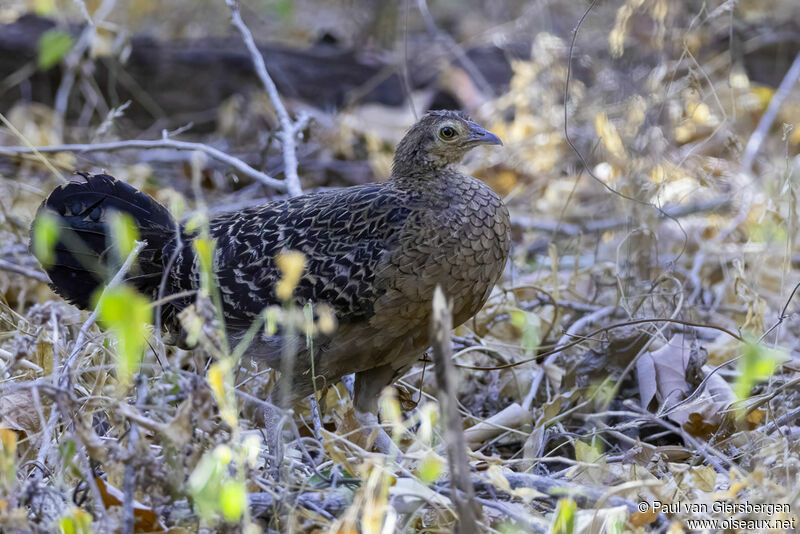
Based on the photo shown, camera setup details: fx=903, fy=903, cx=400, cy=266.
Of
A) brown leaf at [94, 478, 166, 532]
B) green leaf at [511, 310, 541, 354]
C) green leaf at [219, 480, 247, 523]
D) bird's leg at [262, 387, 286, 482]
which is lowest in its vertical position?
bird's leg at [262, 387, 286, 482]

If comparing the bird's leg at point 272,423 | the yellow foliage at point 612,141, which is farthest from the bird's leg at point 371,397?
the yellow foliage at point 612,141

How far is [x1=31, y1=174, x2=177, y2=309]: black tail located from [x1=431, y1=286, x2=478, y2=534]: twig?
7.02ft

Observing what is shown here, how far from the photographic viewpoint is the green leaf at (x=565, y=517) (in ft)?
7.68

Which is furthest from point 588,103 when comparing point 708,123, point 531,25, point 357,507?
point 357,507

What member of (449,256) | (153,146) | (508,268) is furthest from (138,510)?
(508,268)

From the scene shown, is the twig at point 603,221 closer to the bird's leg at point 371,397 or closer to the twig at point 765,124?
the twig at point 765,124

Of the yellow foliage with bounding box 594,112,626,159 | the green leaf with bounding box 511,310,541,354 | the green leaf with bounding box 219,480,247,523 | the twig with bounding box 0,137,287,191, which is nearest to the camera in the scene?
the green leaf with bounding box 219,480,247,523

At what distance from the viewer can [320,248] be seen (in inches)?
153

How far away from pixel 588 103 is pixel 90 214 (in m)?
4.78

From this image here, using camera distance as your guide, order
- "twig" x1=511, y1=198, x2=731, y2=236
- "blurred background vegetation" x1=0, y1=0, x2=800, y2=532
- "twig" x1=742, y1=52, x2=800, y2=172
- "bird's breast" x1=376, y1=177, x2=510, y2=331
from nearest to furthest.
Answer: "blurred background vegetation" x1=0, y1=0, x2=800, y2=532, "bird's breast" x1=376, y1=177, x2=510, y2=331, "twig" x1=511, y1=198, x2=731, y2=236, "twig" x1=742, y1=52, x2=800, y2=172

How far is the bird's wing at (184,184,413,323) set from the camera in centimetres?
374

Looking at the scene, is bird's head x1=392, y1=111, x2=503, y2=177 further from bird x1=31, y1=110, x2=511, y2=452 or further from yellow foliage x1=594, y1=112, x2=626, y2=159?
yellow foliage x1=594, y1=112, x2=626, y2=159

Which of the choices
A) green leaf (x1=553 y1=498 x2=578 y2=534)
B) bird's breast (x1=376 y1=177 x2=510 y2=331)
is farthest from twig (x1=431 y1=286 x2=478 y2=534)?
bird's breast (x1=376 y1=177 x2=510 y2=331)

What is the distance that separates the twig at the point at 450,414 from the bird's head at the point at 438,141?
67.5 inches
